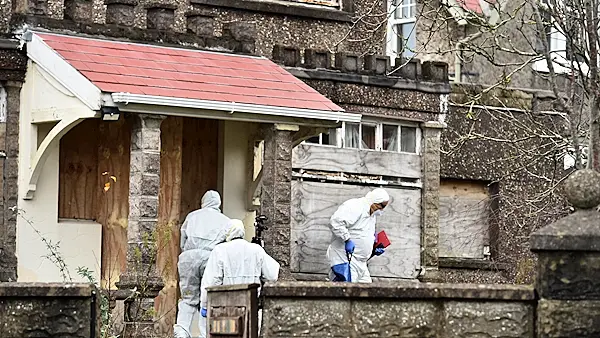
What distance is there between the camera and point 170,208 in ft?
64.9

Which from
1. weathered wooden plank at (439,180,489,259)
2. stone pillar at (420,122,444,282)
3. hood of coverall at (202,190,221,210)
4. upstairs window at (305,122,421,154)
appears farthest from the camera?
weathered wooden plank at (439,180,489,259)

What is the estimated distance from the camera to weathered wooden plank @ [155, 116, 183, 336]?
1966cm

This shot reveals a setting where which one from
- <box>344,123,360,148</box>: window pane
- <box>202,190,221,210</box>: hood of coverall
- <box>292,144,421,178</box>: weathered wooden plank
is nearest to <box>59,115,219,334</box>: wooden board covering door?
<box>202,190,221,210</box>: hood of coverall

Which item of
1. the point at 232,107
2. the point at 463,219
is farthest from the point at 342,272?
the point at 463,219

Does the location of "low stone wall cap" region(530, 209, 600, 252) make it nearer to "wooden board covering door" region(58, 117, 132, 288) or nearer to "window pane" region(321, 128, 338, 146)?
"wooden board covering door" region(58, 117, 132, 288)

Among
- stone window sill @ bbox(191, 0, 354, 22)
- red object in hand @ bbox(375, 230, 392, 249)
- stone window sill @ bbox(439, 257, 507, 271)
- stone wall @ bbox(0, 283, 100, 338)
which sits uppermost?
stone window sill @ bbox(191, 0, 354, 22)

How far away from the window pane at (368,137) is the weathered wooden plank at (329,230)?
572mm

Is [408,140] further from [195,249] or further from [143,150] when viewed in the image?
[143,150]

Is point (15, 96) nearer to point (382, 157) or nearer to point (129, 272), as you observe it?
point (129, 272)

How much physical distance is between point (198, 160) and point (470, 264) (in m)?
5.44

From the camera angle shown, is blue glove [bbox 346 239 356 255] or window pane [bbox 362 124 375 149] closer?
blue glove [bbox 346 239 356 255]

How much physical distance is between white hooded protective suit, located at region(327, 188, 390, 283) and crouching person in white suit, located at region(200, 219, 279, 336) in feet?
11.3

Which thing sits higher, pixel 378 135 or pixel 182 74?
pixel 182 74

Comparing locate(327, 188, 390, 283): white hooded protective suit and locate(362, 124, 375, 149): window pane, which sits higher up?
locate(362, 124, 375, 149): window pane
